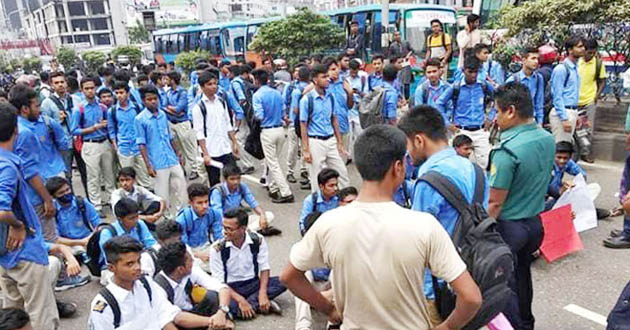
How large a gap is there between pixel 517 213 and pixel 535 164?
302 millimetres

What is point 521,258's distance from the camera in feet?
9.96

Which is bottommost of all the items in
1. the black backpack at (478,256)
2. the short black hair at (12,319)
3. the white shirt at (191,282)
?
the white shirt at (191,282)

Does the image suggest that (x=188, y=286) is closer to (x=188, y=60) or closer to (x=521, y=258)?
(x=521, y=258)

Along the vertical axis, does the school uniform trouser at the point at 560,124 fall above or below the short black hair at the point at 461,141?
below

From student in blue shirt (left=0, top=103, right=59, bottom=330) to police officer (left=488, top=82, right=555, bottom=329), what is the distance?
2821 mm

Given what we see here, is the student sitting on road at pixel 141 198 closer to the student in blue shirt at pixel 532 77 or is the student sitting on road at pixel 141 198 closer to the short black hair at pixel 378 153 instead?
the short black hair at pixel 378 153

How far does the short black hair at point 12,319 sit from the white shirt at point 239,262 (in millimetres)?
1519

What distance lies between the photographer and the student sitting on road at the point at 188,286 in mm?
3447

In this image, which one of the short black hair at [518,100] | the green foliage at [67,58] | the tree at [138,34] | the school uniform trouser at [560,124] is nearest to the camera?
the short black hair at [518,100]

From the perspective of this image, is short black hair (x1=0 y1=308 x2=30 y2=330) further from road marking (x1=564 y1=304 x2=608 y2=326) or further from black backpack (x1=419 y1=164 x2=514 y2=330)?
road marking (x1=564 y1=304 x2=608 y2=326)

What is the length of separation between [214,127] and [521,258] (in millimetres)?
3846

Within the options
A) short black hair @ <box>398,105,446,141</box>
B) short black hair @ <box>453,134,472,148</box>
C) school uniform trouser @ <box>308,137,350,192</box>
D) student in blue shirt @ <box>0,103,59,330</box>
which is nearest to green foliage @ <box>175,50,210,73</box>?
school uniform trouser @ <box>308,137,350,192</box>

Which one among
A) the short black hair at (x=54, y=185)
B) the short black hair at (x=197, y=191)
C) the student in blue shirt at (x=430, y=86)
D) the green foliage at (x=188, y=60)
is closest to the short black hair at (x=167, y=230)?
the short black hair at (x=197, y=191)

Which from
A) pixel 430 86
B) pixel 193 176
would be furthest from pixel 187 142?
pixel 430 86
